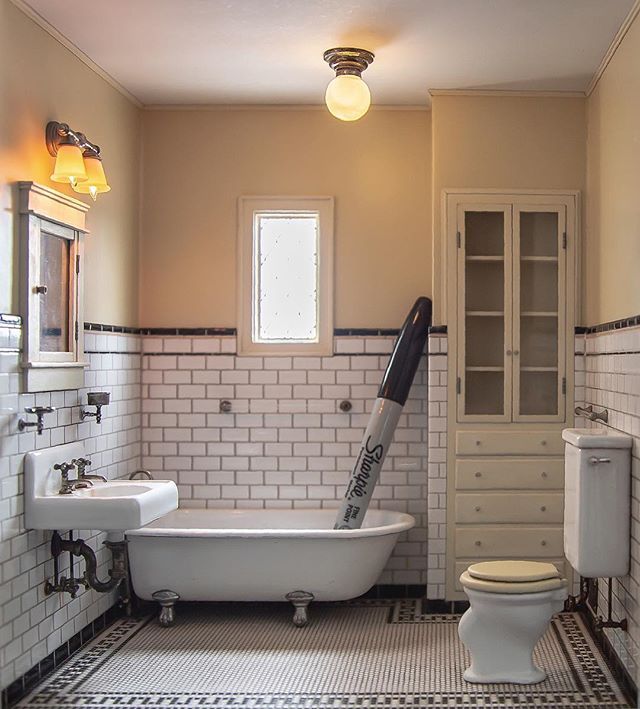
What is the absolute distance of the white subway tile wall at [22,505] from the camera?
4.05 m

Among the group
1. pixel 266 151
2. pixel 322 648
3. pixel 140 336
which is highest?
pixel 266 151

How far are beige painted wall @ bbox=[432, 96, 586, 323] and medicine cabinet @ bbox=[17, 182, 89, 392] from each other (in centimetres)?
203

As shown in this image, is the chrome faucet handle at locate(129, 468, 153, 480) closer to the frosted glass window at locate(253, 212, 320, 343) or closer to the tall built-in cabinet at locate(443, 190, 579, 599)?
the frosted glass window at locate(253, 212, 320, 343)

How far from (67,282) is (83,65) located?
3.84 feet

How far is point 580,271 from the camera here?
5.49 meters

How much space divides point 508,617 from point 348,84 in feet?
8.70

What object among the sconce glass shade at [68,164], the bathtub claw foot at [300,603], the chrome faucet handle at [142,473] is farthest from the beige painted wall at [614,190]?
the chrome faucet handle at [142,473]

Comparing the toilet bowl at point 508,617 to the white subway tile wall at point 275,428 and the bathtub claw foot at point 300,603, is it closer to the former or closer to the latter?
the bathtub claw foot at point 300,603

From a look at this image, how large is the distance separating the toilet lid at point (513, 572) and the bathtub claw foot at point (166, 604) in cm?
173

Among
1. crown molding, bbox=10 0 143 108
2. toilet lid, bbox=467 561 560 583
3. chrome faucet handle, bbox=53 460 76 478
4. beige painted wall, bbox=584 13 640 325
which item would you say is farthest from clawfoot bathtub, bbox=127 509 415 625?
crown molding, bbox=10 0 143 108

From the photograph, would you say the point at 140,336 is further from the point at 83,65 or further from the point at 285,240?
the point at 83,65

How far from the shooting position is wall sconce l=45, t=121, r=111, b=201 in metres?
4.38

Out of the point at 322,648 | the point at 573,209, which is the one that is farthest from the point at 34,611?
the point at 573,209

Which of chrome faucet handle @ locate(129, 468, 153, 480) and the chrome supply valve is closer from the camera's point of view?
the chrome supply valve
